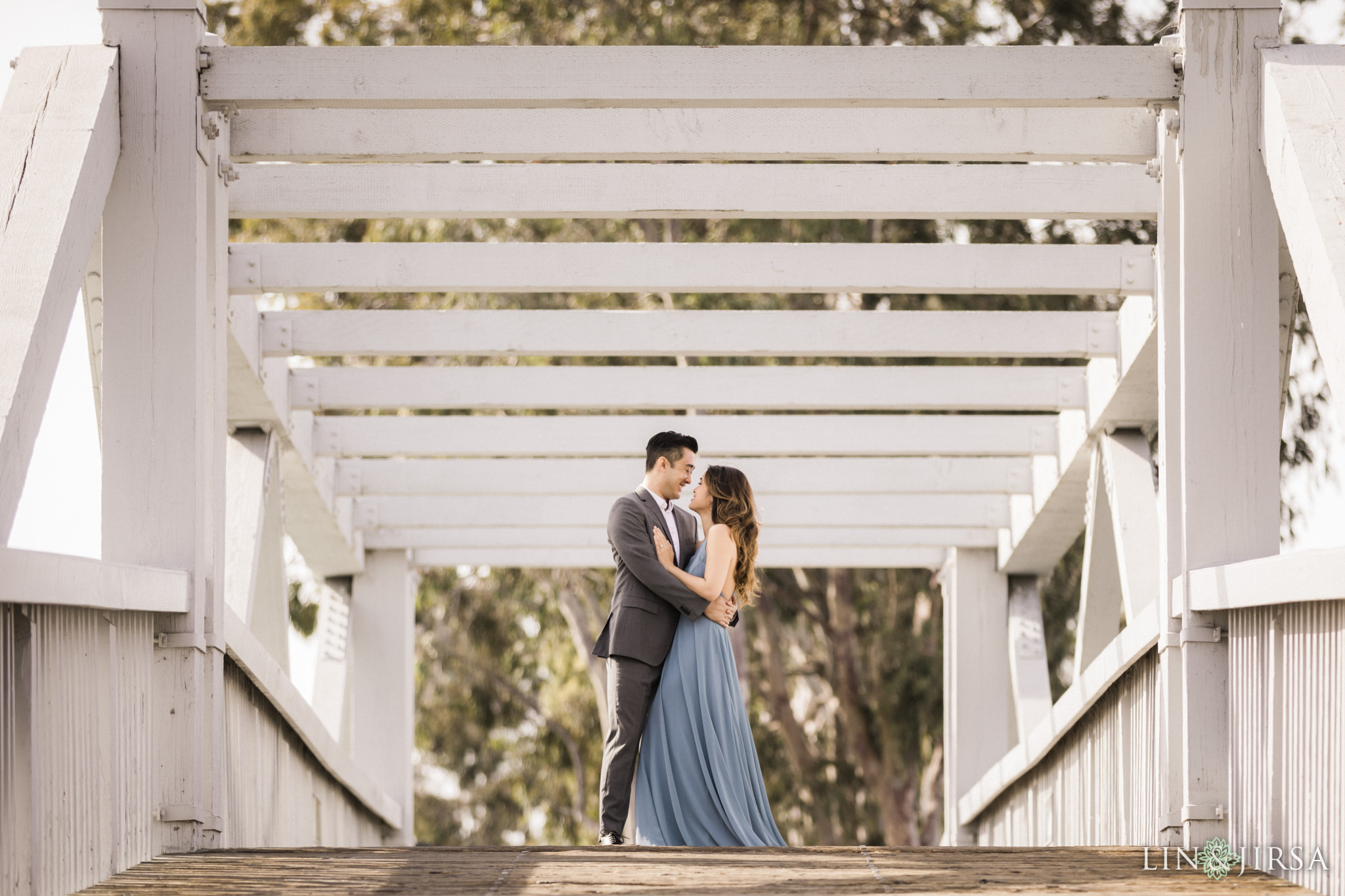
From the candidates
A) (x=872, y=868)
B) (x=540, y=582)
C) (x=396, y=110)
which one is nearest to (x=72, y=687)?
(x=872, y=868)

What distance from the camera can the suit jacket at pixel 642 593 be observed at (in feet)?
19.4

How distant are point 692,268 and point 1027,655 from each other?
191 inches

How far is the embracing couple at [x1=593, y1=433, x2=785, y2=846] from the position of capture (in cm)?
590

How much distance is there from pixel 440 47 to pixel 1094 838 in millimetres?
3910

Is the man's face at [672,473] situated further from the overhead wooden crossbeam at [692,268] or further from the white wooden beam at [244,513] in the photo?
the white wooden beam at [244,513]

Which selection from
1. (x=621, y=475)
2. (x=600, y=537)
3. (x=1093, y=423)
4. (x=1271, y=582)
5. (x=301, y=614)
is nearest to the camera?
(x=1271, y=582)

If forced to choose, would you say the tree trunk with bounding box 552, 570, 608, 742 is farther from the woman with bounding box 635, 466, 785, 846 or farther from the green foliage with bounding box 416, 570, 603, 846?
the woman with bounding box 635, 466, 785, 846

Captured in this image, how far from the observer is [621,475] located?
9422 millimetres

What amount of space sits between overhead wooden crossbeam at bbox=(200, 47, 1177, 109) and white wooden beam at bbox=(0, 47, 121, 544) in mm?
396

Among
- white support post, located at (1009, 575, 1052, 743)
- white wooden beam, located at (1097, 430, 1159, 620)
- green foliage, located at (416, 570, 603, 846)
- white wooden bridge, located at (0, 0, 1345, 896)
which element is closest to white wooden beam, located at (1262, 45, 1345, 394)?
white wooden bridge, located at (0, 0, 1345, 896)

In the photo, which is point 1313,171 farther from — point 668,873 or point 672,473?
point 672,473

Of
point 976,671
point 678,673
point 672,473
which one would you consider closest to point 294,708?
point 678,673

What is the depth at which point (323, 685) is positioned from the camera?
10375mm

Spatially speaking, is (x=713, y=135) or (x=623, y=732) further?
(x=623, y=732)
